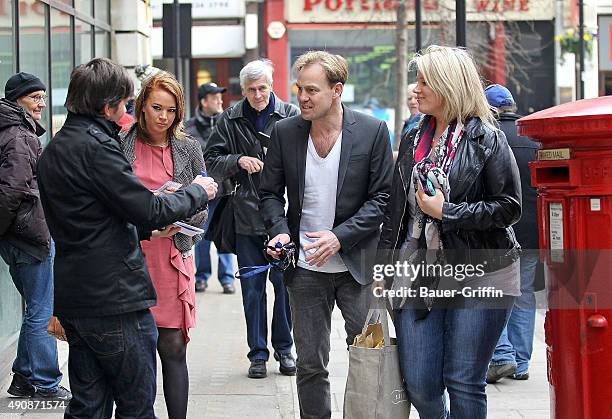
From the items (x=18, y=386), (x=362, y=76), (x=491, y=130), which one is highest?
(x=362, y=76)

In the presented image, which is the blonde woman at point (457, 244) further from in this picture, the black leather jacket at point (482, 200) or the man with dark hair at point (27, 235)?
the man with dark hair at point (27, 235)

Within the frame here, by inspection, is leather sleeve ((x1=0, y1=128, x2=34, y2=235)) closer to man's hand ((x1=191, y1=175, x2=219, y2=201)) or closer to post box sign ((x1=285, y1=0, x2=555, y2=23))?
man's hand ((x1=191, y1=175, x2=219, y2=201))

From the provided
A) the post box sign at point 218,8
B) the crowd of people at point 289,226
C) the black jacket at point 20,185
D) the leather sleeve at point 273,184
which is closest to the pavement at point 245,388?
the crowd of people at point 289,226

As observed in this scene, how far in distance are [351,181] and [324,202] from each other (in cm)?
16

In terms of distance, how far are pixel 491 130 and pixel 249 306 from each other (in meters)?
3.30

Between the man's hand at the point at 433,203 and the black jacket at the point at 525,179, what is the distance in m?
2.68

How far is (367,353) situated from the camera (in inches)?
170

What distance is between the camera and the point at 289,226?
17.0 ft

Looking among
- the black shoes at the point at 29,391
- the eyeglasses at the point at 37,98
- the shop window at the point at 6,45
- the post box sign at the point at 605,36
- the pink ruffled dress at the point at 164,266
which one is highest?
the post box sign at the point at 605,36

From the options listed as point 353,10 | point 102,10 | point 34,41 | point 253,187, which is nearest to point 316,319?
point 253,187

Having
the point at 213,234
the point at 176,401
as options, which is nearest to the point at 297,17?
the point at 213,234

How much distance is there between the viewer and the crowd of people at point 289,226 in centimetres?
416

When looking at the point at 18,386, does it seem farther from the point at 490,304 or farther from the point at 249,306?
the point at 490,304

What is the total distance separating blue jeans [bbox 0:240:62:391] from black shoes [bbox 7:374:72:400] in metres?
0.03
